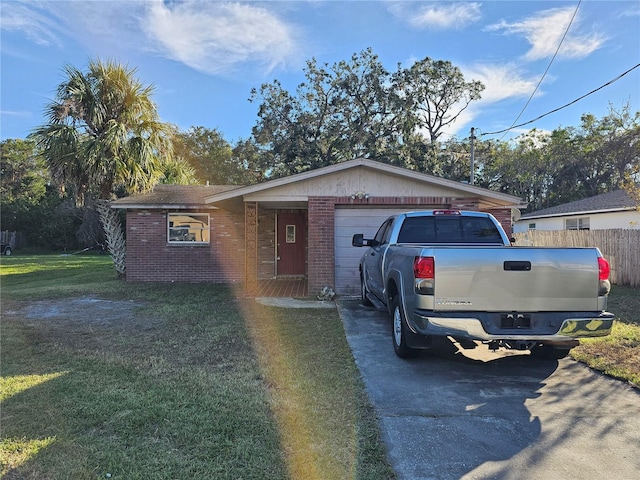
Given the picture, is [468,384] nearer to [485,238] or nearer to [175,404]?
[485,238]

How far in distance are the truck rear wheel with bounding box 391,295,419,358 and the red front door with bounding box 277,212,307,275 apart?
29.1 feet

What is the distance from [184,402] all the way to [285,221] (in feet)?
33.8

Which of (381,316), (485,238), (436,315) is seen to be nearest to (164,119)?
(381,316)

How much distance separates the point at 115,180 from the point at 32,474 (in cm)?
1099

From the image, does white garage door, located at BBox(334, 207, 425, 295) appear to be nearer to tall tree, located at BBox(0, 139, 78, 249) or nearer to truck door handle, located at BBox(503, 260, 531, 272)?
truck door handle, located at BBox(503, 260, 531, 272)

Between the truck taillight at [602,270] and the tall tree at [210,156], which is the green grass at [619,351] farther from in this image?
the tall tree at [210,156]

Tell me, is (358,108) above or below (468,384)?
above

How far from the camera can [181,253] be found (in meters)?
12.9

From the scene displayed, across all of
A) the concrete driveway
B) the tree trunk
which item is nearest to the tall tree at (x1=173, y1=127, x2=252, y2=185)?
the tree trunk

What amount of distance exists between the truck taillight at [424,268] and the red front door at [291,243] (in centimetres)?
996

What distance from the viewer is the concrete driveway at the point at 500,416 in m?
2.84

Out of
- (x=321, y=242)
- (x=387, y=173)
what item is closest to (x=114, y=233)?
(x=321, y=242)

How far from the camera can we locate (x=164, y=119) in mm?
13367

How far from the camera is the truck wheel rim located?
5.06 meters
